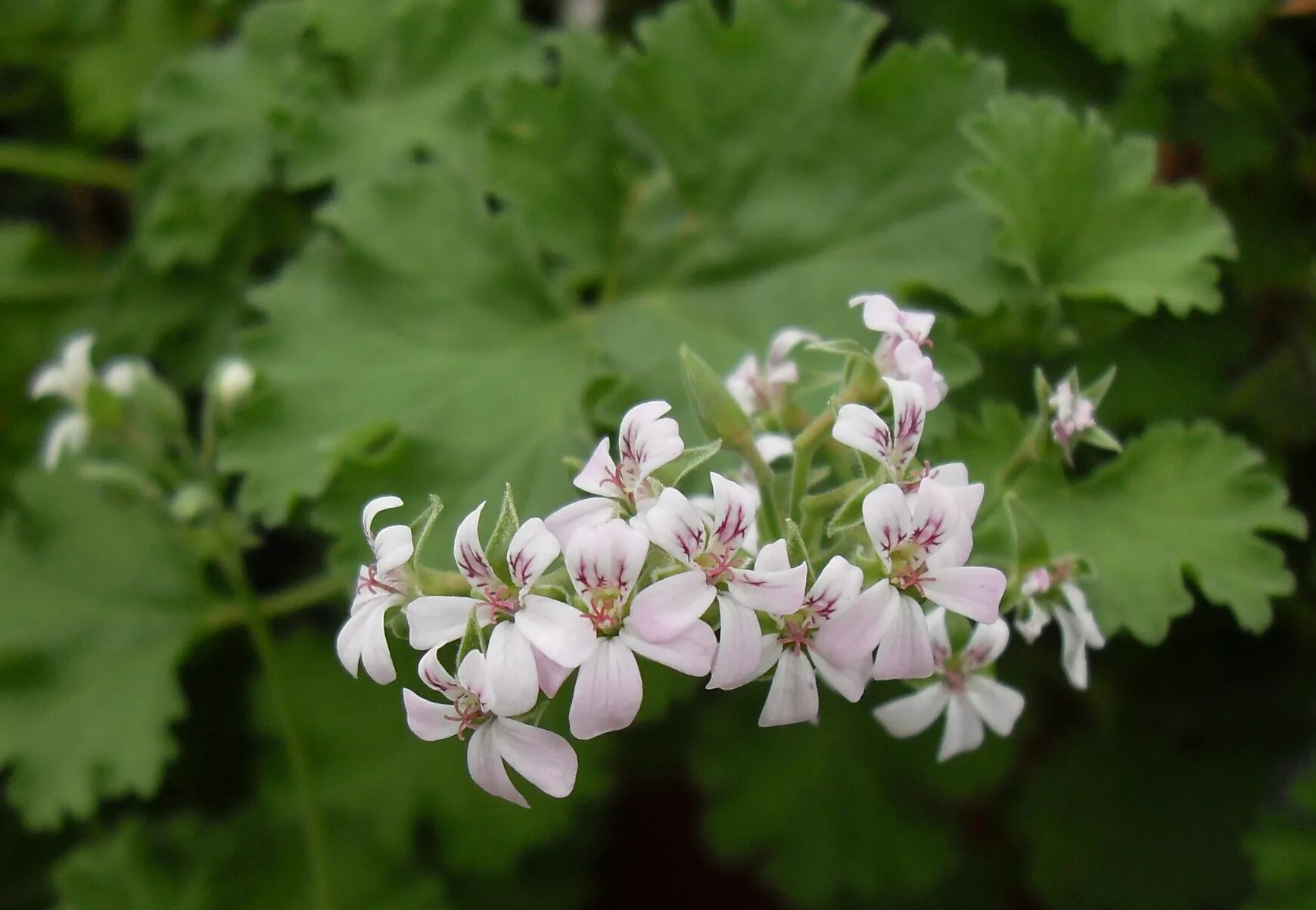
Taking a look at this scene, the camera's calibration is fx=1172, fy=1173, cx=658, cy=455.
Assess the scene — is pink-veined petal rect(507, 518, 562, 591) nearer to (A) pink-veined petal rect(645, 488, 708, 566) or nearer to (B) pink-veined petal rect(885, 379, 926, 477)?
(A) pink-veined petal rect(645, 488, 708, 566)

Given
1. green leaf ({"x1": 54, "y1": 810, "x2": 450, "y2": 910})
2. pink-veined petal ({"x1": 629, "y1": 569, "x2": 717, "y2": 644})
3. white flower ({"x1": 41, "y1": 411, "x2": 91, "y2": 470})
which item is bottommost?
green leaf ({"x1": 54, "y1": 810, "x2": 450, "y2": 910})

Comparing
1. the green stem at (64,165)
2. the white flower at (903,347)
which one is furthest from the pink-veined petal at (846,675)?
the green stem at (64,165)

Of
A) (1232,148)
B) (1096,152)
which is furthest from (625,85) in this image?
(1232,148)

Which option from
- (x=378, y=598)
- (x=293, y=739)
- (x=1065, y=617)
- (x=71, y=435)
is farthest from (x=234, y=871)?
(x=1065, y=617)

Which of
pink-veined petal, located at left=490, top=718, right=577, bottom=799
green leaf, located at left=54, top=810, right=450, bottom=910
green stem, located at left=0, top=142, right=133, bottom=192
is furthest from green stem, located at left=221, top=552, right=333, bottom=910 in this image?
pink-veined petal, located at left=490, top=718, right=577, bottom=799

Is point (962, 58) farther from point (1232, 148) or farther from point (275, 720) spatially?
point (275, 720)
